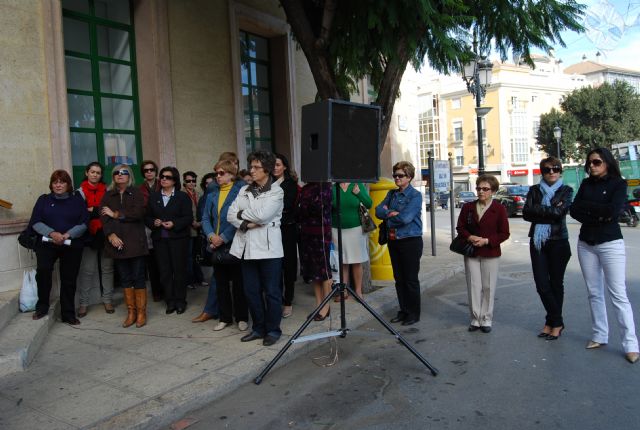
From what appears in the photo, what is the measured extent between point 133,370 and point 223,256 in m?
1.42

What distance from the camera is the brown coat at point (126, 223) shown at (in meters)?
5.84

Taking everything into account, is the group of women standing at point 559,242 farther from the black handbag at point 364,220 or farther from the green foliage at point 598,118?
the green foliage at point 598,118

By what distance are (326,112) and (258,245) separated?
4.73 ft

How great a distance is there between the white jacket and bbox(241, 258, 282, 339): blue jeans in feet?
0.43

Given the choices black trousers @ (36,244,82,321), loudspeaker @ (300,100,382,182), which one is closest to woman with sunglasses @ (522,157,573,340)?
loudspeaker @ (300,100,382,182)

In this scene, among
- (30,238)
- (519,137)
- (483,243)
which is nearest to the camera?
(483,243)

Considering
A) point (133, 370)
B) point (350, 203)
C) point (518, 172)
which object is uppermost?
point (518, 172)

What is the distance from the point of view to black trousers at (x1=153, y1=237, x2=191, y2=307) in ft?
20.4

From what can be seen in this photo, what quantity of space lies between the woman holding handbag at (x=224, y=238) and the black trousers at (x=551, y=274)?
3036 millimetres

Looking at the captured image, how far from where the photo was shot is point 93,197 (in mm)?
6223

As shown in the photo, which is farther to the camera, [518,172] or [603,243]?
[518,172]

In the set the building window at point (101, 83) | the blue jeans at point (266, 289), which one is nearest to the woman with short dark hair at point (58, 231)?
the building window at point (101, 83)

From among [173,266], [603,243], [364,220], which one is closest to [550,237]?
[603,243]

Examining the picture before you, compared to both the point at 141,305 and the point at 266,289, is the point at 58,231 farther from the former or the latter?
the point at 266,289
